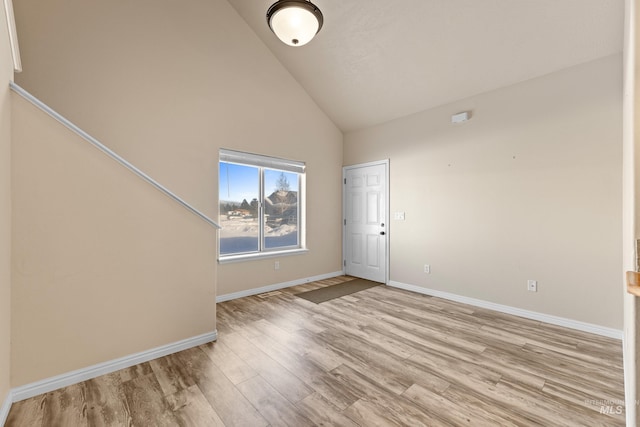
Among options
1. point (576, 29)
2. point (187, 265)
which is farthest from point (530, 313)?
point (187, 265)

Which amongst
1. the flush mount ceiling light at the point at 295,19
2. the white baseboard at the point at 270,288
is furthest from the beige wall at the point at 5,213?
the white baseboard at the point at 270,288

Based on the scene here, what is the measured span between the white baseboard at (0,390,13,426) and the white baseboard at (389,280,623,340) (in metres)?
4.22

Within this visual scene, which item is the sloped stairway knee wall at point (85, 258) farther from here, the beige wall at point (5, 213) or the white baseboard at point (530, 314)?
the white baseboard at point (530, 314)

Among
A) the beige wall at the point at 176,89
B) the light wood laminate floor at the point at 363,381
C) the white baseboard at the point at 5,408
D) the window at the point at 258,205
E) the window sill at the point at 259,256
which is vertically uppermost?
the beige wall at the point at 176,89

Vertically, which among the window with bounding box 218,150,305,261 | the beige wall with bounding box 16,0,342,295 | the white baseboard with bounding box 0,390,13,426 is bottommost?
the white baseboard with bounding box 0,390,13,426

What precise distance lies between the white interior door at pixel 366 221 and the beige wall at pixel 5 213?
4.23 metres

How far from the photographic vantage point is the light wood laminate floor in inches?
64.4

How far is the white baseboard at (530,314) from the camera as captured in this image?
8.94 ft

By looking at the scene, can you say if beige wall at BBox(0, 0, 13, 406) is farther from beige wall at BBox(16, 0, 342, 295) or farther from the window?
the window

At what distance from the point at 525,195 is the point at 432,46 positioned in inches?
81.3

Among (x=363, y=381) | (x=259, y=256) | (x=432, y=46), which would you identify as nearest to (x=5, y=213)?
(x=363, y=381)

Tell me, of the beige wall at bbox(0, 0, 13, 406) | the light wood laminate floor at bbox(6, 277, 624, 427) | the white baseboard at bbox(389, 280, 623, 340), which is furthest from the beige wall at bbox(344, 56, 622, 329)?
the beige wall at bbox(0, 0, 13, 406)

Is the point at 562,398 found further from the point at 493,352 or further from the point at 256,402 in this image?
the point at 256,402

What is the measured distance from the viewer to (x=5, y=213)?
1668mm
